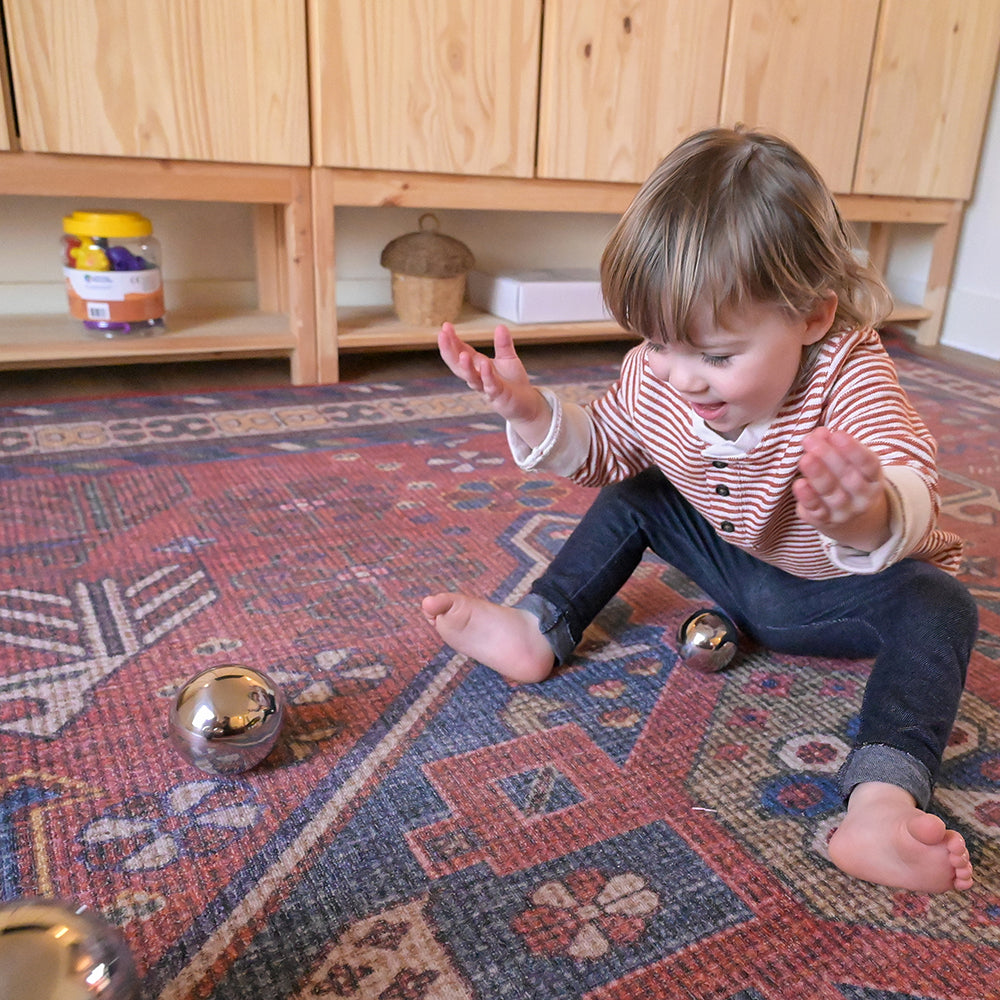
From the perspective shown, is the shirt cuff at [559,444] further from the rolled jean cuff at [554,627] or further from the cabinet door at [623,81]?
the cabinet door at [623,81]

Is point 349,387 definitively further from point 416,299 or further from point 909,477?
point 909,477

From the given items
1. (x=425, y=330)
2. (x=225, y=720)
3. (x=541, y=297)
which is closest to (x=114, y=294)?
(x=425, y=330)

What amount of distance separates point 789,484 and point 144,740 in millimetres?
512

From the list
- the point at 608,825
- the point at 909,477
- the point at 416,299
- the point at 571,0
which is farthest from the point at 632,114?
the point at 608,825

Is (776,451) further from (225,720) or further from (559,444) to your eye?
(225,720)

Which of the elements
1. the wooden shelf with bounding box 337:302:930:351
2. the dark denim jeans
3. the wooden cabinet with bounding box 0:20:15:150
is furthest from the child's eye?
the wooden cabinet with bounding box 0:20:15:150

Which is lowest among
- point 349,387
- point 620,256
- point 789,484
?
point 349,387

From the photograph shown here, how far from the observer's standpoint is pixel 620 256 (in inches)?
24.4

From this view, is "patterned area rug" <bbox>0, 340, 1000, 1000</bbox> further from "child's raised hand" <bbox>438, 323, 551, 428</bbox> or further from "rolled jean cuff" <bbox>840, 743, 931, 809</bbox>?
"child's raised hand" <bbox>438, 323, 551, 428</bbox>

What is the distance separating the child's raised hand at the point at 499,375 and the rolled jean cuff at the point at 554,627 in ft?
0.53

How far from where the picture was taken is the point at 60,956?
1.22 ft

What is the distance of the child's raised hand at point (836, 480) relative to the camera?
19.3 inches

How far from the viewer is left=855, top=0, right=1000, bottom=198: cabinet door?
1.94 meters

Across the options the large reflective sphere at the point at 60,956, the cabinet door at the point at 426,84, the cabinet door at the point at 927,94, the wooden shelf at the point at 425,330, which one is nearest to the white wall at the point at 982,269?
the cabinet door at the point at 927,94
